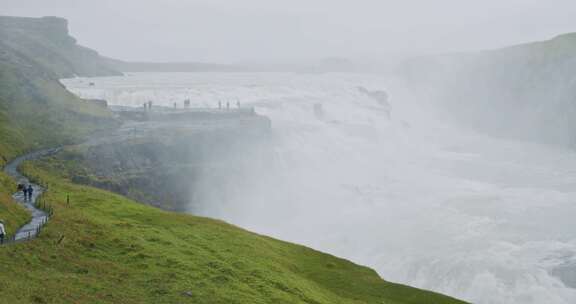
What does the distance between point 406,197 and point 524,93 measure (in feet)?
296

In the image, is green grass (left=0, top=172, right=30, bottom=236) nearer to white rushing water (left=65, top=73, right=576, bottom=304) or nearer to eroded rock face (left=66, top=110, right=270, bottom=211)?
eroded rock face (left=66, top=110, right=270, bottom=211)

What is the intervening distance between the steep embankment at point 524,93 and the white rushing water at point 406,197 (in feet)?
29.5

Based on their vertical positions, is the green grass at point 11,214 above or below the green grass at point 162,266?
above

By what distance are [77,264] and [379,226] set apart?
160ft

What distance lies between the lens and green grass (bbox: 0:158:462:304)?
25031 mm

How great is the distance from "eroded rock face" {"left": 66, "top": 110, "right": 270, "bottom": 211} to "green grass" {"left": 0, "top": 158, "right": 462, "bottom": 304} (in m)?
19.4

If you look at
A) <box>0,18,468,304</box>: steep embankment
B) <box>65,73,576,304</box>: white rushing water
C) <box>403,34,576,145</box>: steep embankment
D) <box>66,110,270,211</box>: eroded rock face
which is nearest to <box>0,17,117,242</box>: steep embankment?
<box>66,110,270,211</box>: eroded rock face

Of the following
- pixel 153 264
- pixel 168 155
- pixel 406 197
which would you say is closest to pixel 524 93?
pixel 406 197

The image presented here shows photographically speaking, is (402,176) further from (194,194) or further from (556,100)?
(556,100)

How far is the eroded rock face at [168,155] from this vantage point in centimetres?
6638

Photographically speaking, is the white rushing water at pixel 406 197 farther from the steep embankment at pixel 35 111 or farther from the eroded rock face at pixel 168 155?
the steep embankment at pixel 35 111

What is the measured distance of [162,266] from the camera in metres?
30.7

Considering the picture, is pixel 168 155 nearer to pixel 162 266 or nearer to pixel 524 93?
pixel 162 266

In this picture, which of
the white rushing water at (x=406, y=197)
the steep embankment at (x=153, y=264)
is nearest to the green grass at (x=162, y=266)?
the steep embankment at (x=153, y=264)
